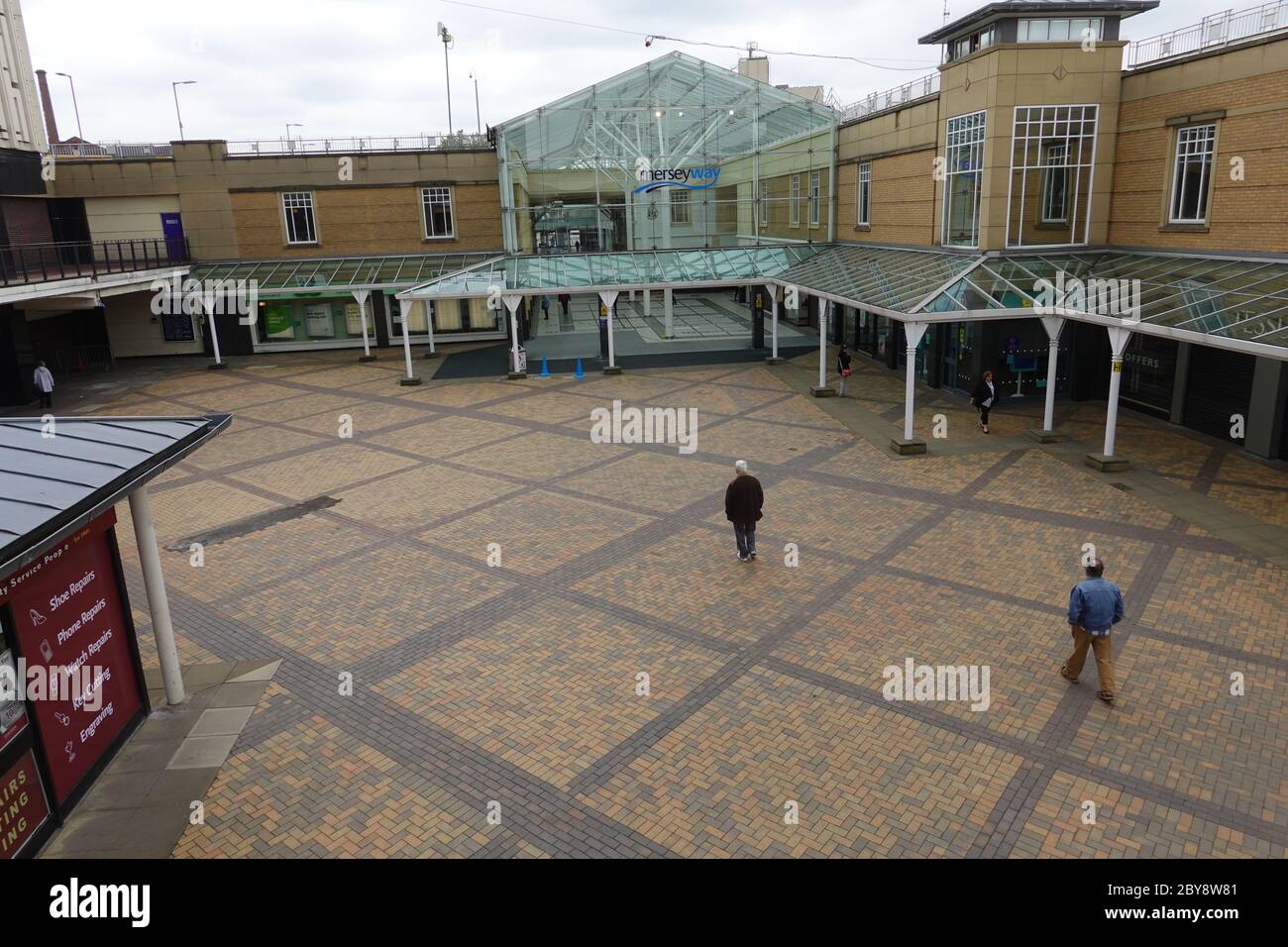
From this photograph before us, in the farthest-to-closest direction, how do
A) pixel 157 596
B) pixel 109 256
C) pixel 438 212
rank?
1. pixel 438 212
2. pixel 109 256
3. pixel 157 596

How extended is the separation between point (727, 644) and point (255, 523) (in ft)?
31.5

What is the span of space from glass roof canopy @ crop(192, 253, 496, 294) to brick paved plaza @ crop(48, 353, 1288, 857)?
13834 mm

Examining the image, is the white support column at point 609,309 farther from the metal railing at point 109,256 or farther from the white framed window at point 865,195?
the metal railing at point 109,256

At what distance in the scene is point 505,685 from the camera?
961 centimetres

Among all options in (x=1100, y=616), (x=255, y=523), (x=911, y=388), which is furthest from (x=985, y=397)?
(x=255, y=523)

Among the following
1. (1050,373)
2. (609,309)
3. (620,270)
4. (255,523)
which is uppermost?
(620,270)

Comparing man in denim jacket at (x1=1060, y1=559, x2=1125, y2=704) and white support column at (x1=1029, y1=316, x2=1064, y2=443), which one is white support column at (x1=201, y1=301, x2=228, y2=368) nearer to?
white support column at (x1=1029, y1=316, x2=1064, y2=443)

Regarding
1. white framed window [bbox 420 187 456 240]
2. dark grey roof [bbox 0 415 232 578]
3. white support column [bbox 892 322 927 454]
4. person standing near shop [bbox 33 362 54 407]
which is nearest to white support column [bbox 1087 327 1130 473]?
white support column [bbox 892 322 927 454]

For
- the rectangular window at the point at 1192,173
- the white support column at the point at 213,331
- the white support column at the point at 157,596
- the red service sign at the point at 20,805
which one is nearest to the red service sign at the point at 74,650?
the red service sign at the point at 20,805

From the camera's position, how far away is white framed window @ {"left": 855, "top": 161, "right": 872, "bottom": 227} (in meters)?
28.8

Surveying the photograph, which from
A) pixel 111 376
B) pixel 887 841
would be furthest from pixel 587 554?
pixel 111 376

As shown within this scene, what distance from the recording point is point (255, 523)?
15.3 meters

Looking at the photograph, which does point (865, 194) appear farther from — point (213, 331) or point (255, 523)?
point (213, 331)
